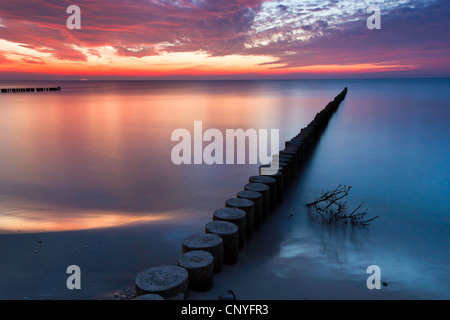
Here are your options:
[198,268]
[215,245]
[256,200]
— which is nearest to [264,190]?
[256,200]

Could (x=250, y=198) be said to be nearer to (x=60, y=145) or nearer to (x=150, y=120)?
(x=60, y=145)

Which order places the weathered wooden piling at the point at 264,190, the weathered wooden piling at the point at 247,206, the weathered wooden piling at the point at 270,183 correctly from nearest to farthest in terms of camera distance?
the weathered wooden piling at the point at 247,206 → the weathered wooden piling at the point at 264,190 → the weathered wooden piling at the point at 270,183

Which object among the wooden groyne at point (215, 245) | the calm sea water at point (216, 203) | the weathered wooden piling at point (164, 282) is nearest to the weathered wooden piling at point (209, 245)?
the wooden groyne at point (215, 245)

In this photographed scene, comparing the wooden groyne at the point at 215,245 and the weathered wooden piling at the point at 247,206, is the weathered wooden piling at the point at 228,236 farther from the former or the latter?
the weathered wooden piling at the point at 247,206

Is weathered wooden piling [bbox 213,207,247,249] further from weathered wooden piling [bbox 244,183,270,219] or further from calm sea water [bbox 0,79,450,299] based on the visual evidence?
weathered wooden piling [bbox 244,183,270,219]

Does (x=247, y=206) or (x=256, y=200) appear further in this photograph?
(x=256, y=200)

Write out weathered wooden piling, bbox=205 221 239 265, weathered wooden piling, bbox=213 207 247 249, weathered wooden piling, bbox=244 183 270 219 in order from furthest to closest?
weathered wooden piling, bbox=244 183 270 219
weathered wooden piling, bbox=213 207 247 249
weathered wooden piling, bbox=205 221 239 265

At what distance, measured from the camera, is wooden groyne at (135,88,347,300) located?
2.63 meters

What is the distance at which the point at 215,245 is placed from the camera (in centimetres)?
323

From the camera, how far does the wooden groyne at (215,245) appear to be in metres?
2.63

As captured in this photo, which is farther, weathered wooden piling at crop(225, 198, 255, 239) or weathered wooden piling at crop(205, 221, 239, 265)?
weathered wooden piling at crop(225, 198, 255, 239)

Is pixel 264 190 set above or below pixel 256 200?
above

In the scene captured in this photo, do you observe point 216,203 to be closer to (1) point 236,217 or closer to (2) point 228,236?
(1) point 236,217

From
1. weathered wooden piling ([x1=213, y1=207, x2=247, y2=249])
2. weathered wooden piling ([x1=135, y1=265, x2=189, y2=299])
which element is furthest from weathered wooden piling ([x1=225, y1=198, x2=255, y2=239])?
weathered wooden piling ([x1=135, y1=265, x2=189, y2=299])
